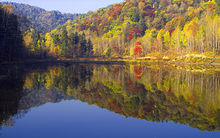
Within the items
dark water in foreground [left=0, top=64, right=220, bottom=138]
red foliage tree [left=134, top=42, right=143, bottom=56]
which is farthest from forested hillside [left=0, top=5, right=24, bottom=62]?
red foliage tree [left=134, top=42, right=143, bottom=56]

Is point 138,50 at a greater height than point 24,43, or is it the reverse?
point 24,43

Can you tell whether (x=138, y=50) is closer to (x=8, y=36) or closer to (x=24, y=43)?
(x=24, y=43)

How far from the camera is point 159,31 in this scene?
101 metres

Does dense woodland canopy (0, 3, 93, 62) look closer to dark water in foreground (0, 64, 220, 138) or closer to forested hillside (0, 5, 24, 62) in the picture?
forested hillside (0, 5, 24, 62)

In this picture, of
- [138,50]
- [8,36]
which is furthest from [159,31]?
[8,36]

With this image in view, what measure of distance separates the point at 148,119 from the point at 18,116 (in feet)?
21.9

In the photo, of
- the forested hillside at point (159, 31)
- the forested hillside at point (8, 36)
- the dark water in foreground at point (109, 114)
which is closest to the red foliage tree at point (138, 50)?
the forested hillside at point (159, 31)

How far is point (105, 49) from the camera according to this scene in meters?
109

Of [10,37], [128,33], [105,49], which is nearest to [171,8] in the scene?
[128,33]

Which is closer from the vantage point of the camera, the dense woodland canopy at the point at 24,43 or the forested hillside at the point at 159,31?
the dense woodland canopy at the point at 24,43

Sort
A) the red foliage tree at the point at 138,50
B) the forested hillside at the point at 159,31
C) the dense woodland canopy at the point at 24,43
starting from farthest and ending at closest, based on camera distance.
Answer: the red foliage tree at the point at 138,50 < the forested hillside at the point at 159,31 < the dense woodland canopy at the point at 24,43

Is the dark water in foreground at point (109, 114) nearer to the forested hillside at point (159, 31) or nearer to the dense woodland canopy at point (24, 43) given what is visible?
the dense woodland canopy at point (24, 43)

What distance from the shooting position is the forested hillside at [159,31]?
2564 inches

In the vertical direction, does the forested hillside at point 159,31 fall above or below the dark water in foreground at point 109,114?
above
